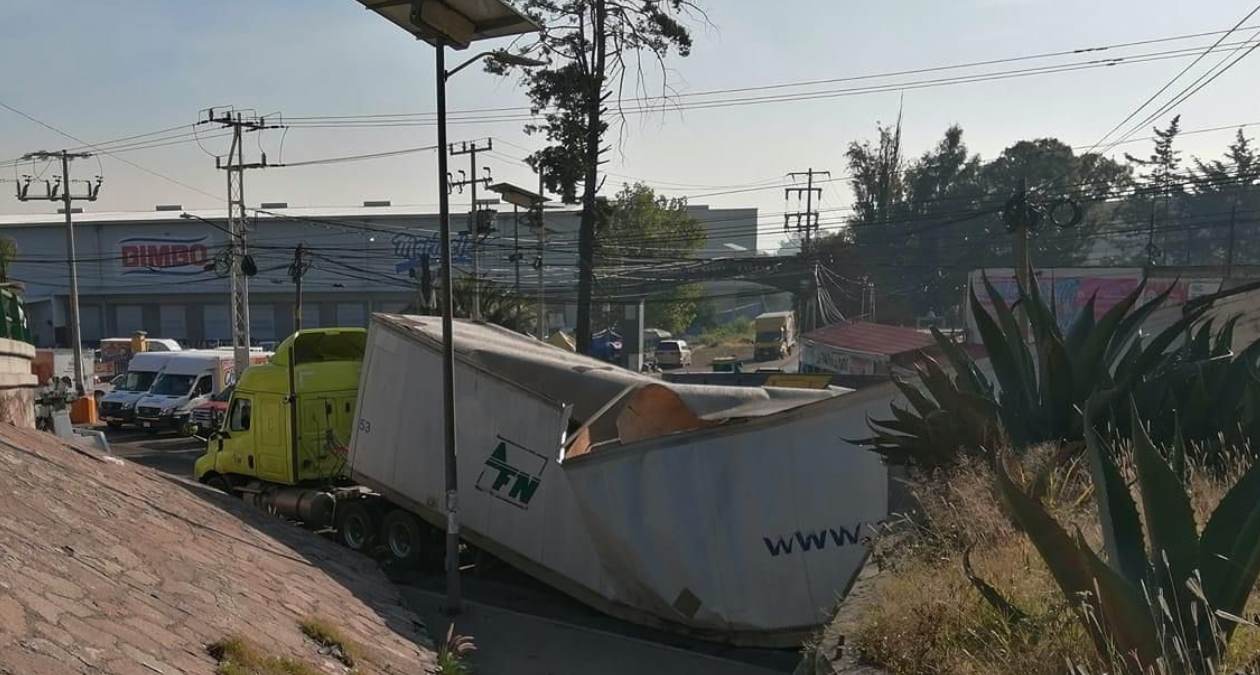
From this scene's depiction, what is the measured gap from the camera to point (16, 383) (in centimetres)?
1327

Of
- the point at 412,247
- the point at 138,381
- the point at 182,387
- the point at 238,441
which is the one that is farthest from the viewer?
the point at 412,247

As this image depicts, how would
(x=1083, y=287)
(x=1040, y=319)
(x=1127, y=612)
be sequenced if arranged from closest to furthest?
(x=1127, y=612) → (x=1040, y=319) → (x=1083, y=287)

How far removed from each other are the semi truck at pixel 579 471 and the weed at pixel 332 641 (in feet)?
10.7

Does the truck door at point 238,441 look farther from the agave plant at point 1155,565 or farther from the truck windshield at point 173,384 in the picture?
the truck windshield at point 173,384

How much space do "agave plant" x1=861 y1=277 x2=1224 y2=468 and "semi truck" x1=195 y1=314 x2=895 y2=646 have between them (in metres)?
1.78

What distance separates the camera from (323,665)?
732cm

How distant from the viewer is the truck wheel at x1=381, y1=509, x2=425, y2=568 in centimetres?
1402

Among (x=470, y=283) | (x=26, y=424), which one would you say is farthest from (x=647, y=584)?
(x=470, y=283)

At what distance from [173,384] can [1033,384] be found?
30254mm

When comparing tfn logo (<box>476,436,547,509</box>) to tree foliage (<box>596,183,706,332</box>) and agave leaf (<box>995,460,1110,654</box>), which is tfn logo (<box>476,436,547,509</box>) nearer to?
agave leaf (<box>995,460,1110,654</box>)

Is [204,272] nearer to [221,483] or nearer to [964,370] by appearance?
[221,483]

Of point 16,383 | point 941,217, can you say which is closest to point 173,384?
point 16,383

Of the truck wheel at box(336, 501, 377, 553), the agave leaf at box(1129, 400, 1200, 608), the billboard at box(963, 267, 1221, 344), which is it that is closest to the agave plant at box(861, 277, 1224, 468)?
the agave leaf at box(1129, 400, 1200, 608)

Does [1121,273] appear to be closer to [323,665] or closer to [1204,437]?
[1204,437]
